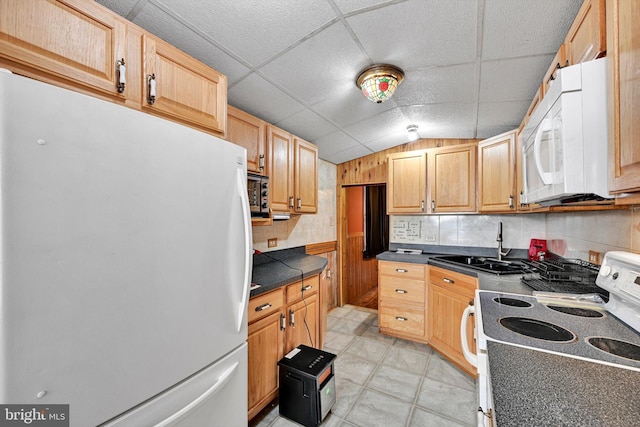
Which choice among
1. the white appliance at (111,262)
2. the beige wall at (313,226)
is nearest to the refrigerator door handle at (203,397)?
the white appliance at (111,262)

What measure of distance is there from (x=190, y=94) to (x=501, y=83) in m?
2.05

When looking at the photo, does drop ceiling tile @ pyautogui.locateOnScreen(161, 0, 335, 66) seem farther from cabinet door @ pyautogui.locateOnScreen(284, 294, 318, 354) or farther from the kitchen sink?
the kitchen sink

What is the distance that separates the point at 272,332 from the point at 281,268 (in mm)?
631

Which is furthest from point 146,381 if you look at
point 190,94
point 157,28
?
point 157,28

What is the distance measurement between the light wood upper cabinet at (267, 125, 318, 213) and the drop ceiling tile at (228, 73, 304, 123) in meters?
0.14

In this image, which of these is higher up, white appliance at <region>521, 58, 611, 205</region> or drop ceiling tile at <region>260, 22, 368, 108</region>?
drop ceiling tile at <region>260, 22, 368, 108</region>

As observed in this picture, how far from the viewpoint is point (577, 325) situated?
3.39 feet

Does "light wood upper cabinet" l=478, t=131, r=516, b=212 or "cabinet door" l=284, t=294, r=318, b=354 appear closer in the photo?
"cabinet door" l=284, t=294, r=318, b=354

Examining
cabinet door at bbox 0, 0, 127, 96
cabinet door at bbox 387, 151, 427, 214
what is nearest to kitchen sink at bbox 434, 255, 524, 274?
cabinet door at bbox 387, 151, 427, 214

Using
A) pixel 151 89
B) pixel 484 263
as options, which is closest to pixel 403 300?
pixel 484 263

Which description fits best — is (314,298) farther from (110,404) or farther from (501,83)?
(501,83)

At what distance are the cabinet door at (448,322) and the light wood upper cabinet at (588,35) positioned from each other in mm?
1728

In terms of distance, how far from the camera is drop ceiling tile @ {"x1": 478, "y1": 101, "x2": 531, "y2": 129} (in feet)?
7.09

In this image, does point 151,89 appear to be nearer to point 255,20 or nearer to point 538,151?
point 255,20
